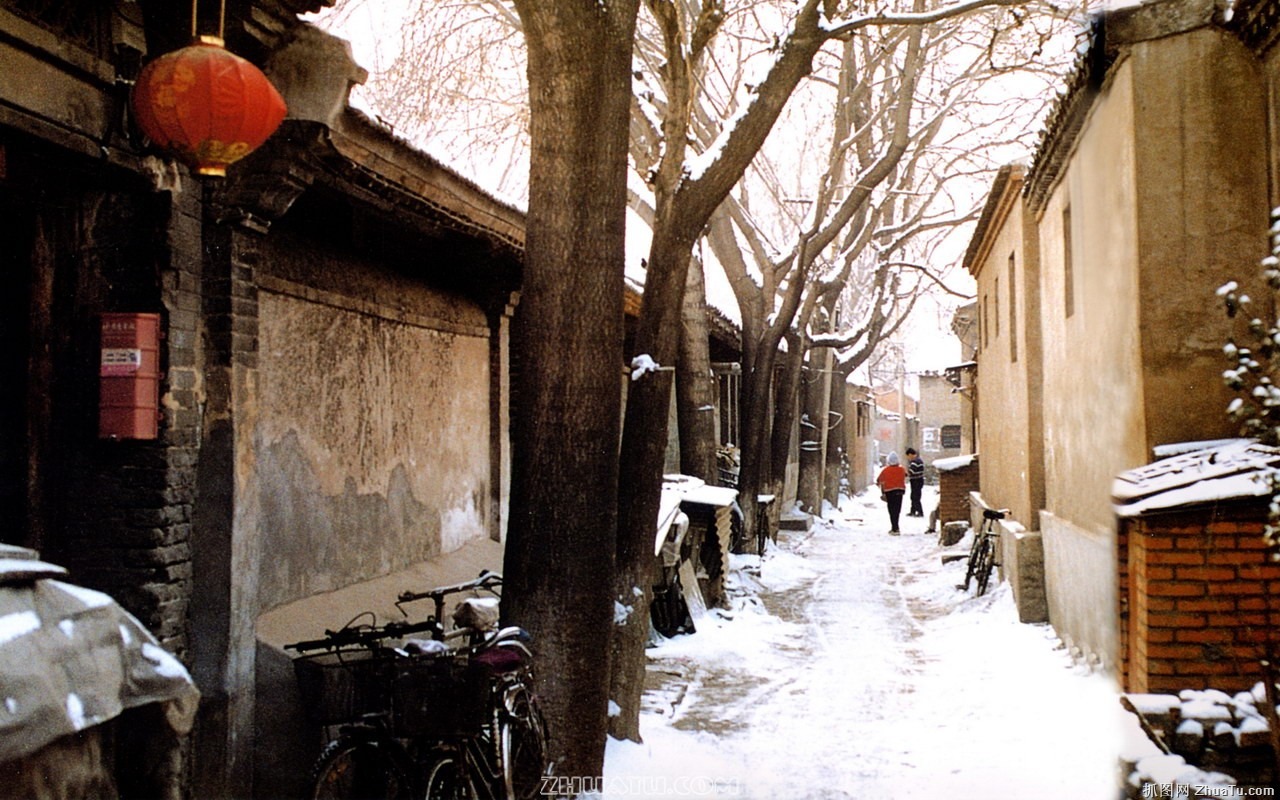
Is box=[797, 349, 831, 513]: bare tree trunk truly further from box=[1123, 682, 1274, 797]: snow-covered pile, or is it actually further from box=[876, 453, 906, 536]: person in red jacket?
box=[1123, 682, 1274, 797]: snow-covered pile

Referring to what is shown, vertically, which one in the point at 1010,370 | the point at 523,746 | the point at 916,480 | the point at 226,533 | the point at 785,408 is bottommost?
the point at 523,746

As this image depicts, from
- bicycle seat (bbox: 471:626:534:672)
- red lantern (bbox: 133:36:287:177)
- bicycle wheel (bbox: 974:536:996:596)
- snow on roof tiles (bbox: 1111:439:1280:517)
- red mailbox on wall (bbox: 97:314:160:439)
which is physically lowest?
bicycle wheel (bbox: 974:536:996:596)

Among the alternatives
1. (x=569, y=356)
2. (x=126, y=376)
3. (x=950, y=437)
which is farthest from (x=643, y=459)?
(x=950, y=437)

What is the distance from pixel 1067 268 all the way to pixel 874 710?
164 inches

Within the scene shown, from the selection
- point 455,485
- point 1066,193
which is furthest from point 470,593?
point 1066,193

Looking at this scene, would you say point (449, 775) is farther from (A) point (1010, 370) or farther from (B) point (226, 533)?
(A) point (1010, 370)

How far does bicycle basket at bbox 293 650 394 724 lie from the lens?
4.68 metres

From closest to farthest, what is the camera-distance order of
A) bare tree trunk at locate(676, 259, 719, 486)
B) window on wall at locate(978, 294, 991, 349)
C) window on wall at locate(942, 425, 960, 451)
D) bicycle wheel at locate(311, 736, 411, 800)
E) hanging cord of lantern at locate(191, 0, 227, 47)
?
hanging cord of lantern at locate(191, 0, 227, 47) → bicycle wheel at locate(311, 736, 411, 800) → bare tree trunk at locate(676, 259, 719, 486) → window on wall at locate(978, 294, 991, 349) → window on wall at locate(942, 425, 960, 451)

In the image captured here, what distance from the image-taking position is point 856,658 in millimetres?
10219

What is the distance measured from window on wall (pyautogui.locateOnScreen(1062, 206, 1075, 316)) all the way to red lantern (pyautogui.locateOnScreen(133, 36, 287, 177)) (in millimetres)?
7178

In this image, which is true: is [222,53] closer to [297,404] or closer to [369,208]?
[369,208]

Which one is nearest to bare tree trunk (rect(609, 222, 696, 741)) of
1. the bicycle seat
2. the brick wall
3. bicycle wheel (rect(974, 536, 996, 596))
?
the bicycle seat

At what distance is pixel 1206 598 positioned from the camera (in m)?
5.89

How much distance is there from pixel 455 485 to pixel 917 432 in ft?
165
